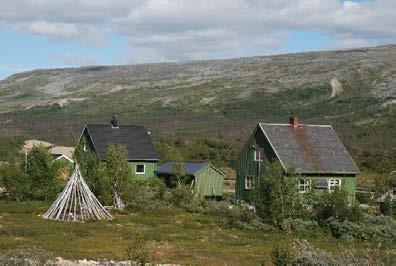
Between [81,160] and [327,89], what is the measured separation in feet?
491

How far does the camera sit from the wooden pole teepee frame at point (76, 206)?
39.2 meters

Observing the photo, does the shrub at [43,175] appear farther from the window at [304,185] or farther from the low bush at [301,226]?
the low bush at [301,226]

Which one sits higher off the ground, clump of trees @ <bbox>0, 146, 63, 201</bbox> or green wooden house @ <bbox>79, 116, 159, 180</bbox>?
green wooden house @ <bbox>79, 116, 159, 180</bbox>

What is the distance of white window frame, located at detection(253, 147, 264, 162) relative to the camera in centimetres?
5276

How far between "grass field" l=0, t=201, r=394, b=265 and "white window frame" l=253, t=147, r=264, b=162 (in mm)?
11335

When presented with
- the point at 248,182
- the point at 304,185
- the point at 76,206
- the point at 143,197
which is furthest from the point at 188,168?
the point at 76,206

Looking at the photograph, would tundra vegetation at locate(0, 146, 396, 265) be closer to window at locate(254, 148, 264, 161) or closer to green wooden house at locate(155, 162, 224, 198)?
window at locate(254, 148, 264, 161)

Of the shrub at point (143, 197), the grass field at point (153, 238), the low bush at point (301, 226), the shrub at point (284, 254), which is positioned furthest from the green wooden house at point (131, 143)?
the shrub at point (284, 254)

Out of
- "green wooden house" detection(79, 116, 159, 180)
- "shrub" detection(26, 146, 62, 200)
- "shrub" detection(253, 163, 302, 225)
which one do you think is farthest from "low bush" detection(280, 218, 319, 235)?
"green wooden house" detection(79, 116, 159, 180)

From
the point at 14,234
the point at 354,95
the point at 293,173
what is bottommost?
the point at 14,234

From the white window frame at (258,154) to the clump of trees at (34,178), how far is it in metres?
15.9

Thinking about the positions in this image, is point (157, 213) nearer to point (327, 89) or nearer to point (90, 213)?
point (90, 213)

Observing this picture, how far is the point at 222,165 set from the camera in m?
92.9

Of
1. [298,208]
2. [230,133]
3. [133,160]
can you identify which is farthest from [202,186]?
Result: [230,133]
